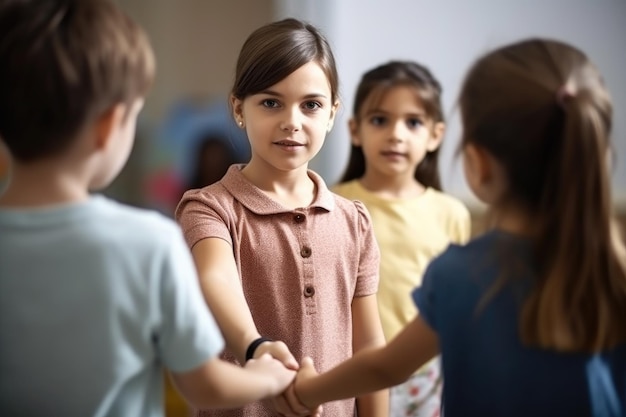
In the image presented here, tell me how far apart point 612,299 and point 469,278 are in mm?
192

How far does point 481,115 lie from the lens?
118 centimetres

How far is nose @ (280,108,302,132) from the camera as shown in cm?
152

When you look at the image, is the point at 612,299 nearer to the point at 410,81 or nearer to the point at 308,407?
the point at 308,407

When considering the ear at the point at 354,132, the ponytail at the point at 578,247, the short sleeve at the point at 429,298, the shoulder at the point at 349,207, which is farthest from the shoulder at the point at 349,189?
the ponytail at the point at 578,247

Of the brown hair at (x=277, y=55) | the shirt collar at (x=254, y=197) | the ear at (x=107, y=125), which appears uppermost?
the brown hair at (x=277, y=55)

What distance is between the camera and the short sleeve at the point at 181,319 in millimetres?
1087

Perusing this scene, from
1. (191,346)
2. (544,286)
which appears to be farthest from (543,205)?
(191,346)

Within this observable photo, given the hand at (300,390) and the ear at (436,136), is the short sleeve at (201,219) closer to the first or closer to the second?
the hand at (300,390)

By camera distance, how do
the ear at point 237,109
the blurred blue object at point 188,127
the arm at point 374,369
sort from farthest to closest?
the blurred blue object at point 188,127, the ear at point 237,109, the arm at point 374,369

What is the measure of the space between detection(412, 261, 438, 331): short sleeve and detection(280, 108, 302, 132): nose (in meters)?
0.42

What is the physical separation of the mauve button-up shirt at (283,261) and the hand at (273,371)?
15 centimetres

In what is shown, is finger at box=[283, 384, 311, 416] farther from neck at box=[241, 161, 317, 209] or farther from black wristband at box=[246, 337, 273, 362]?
neck at box=[241, 161, 317, 209]

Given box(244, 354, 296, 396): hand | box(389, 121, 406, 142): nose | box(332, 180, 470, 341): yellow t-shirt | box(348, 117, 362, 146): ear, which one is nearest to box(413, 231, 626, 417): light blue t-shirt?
box(244, 354, 296, 396): hand

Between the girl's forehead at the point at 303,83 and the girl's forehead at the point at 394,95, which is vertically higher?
the girl's forehead at the point at 394,95
